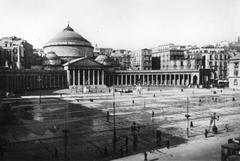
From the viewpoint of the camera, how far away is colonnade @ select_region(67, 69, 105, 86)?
9412 cm

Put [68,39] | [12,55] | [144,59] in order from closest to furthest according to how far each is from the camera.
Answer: [12,55] < [68,39] < [144,59]

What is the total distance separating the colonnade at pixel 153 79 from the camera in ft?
353

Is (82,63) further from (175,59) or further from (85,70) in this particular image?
(175,59)

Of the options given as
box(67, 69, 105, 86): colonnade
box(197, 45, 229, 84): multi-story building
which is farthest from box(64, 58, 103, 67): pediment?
box(197, 45, 229, 84): multi-story building

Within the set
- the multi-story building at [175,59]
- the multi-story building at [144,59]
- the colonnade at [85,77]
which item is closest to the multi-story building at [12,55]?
the colonnade at [85,77]

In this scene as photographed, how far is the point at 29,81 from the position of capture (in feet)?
273

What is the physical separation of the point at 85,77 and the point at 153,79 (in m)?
32.6

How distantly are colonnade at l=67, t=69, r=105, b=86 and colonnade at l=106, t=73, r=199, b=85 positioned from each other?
7852 millimetres

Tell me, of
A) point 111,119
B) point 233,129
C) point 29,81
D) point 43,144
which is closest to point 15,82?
point 29,81

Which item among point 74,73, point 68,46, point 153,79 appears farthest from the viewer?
point 153,79

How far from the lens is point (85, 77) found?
9812 cm

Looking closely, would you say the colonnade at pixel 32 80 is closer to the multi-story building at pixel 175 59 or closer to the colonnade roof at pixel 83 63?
the colonnade roof at pixel 83 63

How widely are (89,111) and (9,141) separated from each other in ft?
58.2

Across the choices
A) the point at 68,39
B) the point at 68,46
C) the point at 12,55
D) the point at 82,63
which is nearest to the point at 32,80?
the point at 12,55
